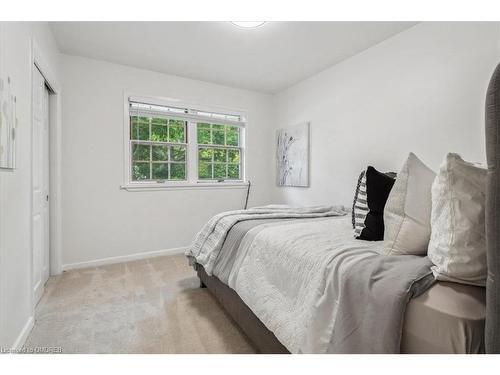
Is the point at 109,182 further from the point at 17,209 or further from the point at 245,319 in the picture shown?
the point at 245,319

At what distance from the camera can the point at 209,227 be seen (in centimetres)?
241

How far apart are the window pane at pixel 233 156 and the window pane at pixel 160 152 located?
3.34 ft

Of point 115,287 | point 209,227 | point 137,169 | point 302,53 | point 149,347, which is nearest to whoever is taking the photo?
point 149,347

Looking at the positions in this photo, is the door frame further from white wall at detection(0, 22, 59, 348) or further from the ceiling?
white wall at detection(0, 22, 59, 348)

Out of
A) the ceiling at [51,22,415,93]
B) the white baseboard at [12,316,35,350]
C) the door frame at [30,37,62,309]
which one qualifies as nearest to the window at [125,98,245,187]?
the ceiling at [51,22,415,93]

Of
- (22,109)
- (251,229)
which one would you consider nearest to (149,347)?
(251,229)

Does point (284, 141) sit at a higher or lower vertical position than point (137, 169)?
higher

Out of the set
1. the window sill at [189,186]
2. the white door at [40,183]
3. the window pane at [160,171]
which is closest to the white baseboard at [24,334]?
the white door at [40,183]

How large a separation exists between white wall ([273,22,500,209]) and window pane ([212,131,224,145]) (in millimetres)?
1253

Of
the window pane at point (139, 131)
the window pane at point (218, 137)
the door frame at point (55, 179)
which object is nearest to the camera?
the door frame at point (55, 179)

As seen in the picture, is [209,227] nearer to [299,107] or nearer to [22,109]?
[22,109]

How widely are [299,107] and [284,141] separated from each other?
0.57m

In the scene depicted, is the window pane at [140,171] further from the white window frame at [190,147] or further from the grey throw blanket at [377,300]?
the grey throw blanket at [377,300]

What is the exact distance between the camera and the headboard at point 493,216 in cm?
72
